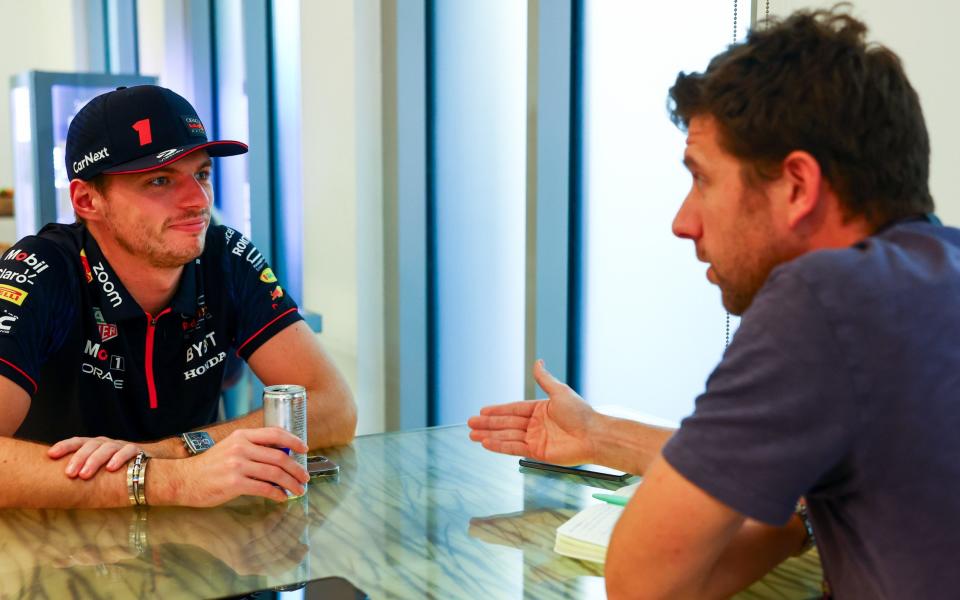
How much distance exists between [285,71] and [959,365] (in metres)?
4.26

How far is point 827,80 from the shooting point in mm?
966

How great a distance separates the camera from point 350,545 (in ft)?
4.13

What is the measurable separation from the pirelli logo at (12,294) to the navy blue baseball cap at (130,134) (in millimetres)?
268

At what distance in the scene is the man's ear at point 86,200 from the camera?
6.18 ft

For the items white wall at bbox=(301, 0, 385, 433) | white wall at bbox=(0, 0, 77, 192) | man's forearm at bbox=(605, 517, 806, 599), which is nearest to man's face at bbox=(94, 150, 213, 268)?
man's forearm at bbox=(605, 517, 806, 599)

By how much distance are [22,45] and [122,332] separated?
6.66 meters

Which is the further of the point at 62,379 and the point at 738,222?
the point at 62,379

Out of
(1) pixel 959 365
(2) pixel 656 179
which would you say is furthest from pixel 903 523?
(2) pixel 656 179

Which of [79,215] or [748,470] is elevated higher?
[79,215]

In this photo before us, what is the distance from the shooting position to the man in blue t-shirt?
817 mm

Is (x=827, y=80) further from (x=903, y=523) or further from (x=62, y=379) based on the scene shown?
(x=62, y=379)

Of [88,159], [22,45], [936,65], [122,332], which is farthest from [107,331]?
[22,45]

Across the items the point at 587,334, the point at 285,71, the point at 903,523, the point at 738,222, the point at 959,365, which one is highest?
the point at 285,71

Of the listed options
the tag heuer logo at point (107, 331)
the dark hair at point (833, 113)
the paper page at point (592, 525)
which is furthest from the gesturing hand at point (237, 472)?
the dark hair at point (833, 113)
